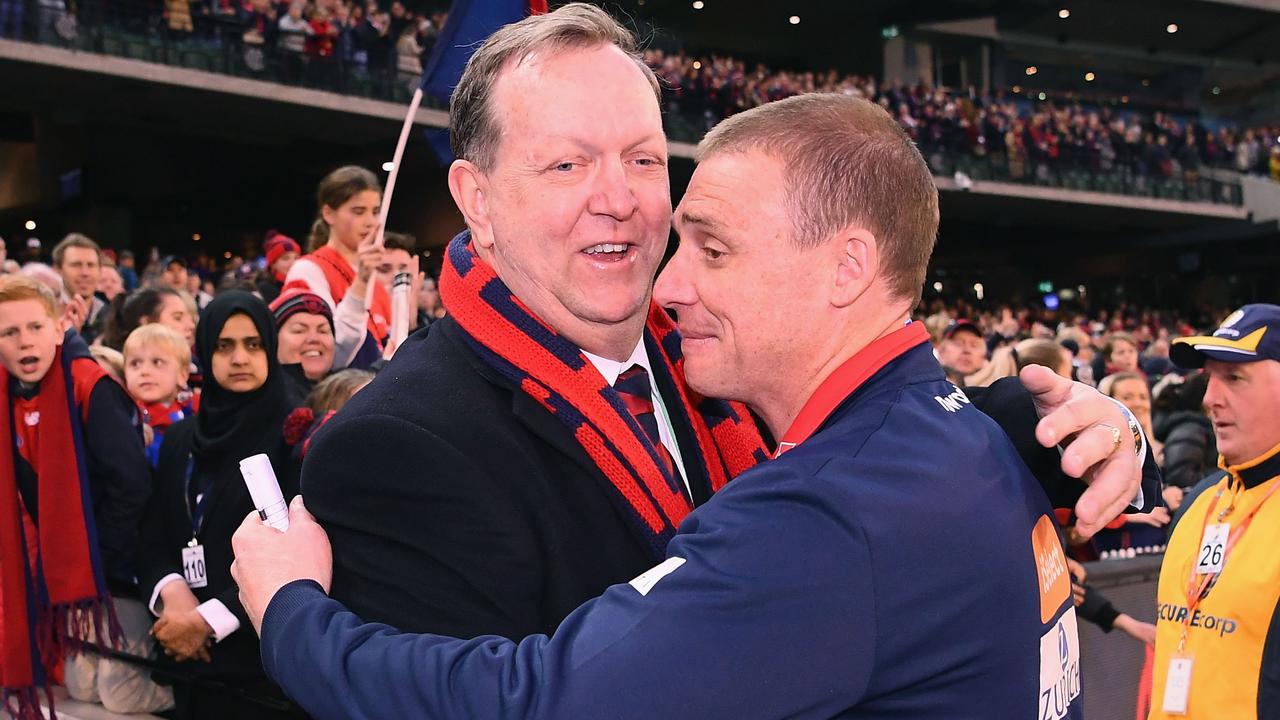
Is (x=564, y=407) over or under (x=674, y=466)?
over

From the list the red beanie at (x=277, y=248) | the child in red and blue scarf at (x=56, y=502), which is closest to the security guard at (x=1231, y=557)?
the child in red and blue scarf at (x=56, y=502)

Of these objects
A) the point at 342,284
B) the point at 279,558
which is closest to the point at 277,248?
the point at 342,284

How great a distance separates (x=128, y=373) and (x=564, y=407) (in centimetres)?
382

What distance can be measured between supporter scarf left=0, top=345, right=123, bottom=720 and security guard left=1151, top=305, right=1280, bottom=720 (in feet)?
10.7

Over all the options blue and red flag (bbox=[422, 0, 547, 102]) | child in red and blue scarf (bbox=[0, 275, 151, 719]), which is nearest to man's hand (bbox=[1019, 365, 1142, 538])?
blue and red flag (bbox=[422, 0, 547, 102])

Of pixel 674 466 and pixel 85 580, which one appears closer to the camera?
pixel 674 466

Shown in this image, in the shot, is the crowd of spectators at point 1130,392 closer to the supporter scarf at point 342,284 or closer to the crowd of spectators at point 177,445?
the crowd of spectators at point 177,445

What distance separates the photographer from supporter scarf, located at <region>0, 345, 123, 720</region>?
4094 mm

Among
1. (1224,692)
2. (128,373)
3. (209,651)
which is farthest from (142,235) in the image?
(1224,692)

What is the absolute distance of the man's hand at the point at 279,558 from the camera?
59.9 inches

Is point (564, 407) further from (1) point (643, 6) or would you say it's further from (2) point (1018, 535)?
(1) point (643, 6)

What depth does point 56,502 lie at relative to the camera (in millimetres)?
4152

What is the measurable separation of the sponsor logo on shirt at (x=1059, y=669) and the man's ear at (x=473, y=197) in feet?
3.07

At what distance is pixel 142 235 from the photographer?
21.6m
